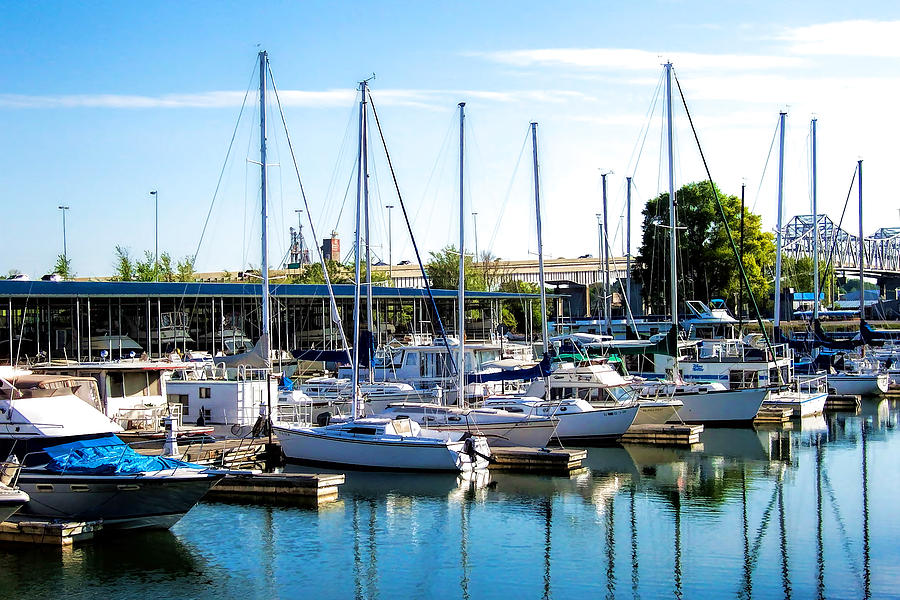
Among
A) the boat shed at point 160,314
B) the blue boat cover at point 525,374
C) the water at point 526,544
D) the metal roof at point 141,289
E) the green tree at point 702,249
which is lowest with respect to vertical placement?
the water at point 526,544

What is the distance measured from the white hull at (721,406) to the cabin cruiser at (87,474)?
25.8 metres

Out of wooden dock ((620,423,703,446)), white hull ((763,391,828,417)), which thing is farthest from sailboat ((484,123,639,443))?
white hull ((763,391,828,417))

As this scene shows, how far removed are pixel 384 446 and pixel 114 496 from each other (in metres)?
10.5

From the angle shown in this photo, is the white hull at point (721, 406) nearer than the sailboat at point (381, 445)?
No

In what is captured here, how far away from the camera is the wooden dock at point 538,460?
Answer: 33719 millimetres

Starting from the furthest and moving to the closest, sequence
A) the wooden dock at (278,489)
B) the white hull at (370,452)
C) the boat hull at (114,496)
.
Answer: the white hull at (370,452), the wooden dock at (278,489), the boat hull at (114,496)

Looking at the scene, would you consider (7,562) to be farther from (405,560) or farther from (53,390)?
(405,560)

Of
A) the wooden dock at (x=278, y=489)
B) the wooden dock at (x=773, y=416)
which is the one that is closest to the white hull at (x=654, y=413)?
the wooden dock at (x=773, y=416)

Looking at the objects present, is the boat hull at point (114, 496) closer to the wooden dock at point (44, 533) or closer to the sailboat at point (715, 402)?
the wooden dock at point (44, 533)

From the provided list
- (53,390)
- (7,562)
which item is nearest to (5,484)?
(7,562)

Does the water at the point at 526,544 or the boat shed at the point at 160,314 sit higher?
the boat shed at the point at 160,314

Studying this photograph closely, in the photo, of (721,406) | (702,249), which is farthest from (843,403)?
(702,249)

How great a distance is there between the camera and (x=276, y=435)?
119ft

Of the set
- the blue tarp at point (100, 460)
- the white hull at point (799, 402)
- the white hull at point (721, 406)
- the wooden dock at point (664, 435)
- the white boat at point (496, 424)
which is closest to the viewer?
the blue tarp at point (100, 460)
